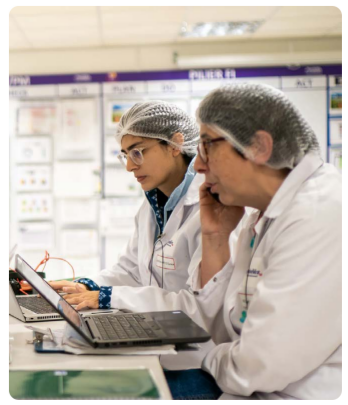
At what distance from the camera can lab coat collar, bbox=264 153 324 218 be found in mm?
1273

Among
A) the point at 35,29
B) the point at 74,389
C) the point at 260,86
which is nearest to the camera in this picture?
the point at 74,389

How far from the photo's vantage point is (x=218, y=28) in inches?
176

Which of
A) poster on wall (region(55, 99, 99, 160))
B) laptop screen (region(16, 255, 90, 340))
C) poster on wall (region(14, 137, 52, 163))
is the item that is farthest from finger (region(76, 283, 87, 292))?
poster on wall (region(14, 137, 52, 163))

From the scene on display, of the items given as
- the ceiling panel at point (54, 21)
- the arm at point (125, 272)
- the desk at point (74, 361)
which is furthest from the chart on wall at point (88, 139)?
the desk at point (74, 361)

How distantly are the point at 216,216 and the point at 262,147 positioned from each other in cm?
43

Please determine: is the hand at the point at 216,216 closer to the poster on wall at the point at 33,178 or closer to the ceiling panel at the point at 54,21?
the ceiling panel at the point at 54,21

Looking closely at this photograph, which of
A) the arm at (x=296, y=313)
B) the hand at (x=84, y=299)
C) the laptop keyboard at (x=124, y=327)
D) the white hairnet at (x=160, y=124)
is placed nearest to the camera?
the arm at (x=296, y=313)

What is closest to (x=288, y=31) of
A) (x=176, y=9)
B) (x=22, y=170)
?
(x=176, y=9)

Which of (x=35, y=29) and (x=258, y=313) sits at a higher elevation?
(x=35, y=29)

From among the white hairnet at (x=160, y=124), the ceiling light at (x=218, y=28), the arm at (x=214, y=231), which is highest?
the ceiling light at (x=218, y=28)

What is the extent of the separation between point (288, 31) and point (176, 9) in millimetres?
1376

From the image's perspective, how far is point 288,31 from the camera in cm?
470

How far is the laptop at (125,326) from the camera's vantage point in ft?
3.96
